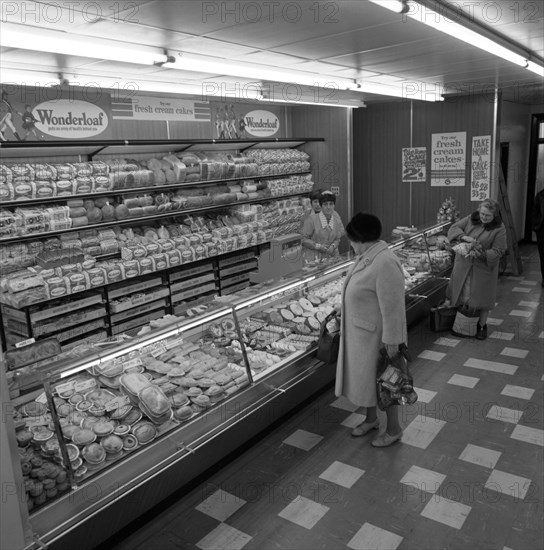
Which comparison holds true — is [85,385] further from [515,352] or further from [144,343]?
[515,352]

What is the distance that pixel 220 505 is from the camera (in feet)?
11.4

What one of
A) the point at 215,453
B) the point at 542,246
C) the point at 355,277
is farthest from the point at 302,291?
the point at 542,246

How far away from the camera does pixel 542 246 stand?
8.92 metres

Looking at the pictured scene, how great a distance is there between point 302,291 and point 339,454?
1633mm

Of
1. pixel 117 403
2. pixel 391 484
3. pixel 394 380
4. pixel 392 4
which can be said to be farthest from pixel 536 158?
pixel 117 403

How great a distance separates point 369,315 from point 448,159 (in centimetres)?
642

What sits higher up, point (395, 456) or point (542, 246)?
point (542, 246)

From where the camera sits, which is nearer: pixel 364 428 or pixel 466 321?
pixel 364 428

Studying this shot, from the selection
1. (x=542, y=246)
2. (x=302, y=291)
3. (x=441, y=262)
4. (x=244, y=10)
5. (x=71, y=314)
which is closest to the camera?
(x=244, y=10)

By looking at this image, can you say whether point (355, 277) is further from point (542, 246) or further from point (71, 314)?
point (542, 246)

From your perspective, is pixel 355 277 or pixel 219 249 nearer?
pixel 355 277

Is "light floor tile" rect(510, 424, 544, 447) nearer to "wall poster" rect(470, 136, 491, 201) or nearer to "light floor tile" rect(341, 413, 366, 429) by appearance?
"light floor tile" rect(341, 413, 366, 429)

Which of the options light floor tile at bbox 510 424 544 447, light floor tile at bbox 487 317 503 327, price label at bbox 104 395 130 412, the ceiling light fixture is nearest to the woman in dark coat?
light floor tile at bbox 487 317 503 327

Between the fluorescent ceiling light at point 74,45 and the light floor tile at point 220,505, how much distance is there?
128 inches
